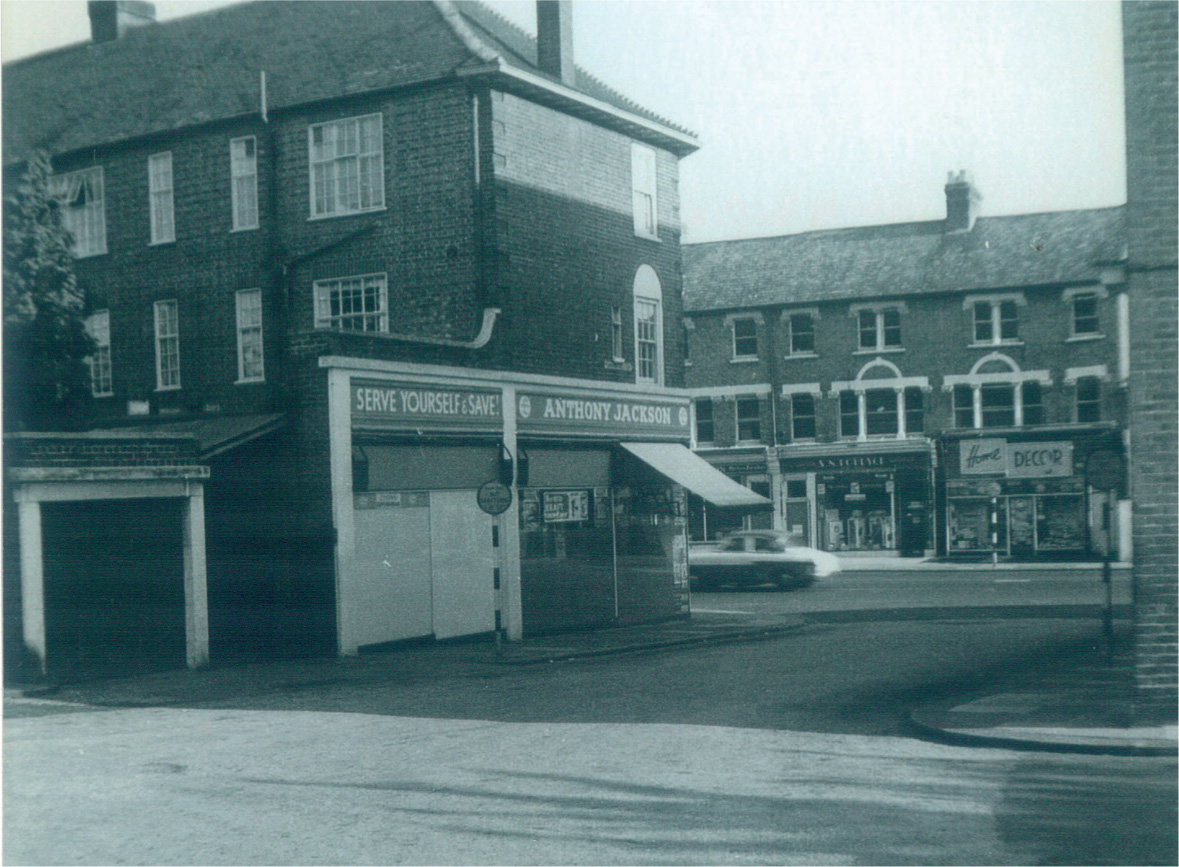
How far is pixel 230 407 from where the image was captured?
2306 cm

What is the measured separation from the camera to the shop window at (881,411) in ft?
69.1

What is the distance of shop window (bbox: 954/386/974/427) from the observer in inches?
731

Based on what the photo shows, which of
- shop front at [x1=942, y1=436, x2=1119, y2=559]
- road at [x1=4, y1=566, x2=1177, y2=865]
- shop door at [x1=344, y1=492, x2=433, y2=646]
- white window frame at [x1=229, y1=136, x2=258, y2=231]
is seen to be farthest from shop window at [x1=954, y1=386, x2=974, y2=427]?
white window frame at [x1=229, y1=136, x2=258, y2=231]

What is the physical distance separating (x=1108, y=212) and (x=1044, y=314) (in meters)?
4.99

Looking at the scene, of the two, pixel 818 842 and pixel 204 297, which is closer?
pixel 818 842

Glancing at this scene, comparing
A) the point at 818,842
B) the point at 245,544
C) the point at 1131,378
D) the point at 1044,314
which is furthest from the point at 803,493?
the point at 818,842

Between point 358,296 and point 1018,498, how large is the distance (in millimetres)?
11406

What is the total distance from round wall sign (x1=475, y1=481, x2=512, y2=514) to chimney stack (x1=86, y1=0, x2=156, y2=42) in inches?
334

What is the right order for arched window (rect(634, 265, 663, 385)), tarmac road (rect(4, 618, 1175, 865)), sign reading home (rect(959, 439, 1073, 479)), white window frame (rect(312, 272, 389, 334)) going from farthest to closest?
arched window (rect(634, 265, 663, 385))
white window frame (rect(312, 272, 389, 334))
sign reading home (rect(959, 439, 1073, 479))
tarmac road (rect(4, 618, 1175, 865))

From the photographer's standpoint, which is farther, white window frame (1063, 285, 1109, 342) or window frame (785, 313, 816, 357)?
window frame (785, 313, 816, 357)

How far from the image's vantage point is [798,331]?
22125 millimetres

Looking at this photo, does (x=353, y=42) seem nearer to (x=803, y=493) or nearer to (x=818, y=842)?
(x=803, y=493)

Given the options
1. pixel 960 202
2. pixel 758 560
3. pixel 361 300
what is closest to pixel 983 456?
pixel 960 202

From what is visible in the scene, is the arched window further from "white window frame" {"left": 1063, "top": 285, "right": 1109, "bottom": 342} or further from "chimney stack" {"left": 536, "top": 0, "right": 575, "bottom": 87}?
"white window frame" {"left": 1063, "top": 285, "right": 1109, "bottom": 342}
